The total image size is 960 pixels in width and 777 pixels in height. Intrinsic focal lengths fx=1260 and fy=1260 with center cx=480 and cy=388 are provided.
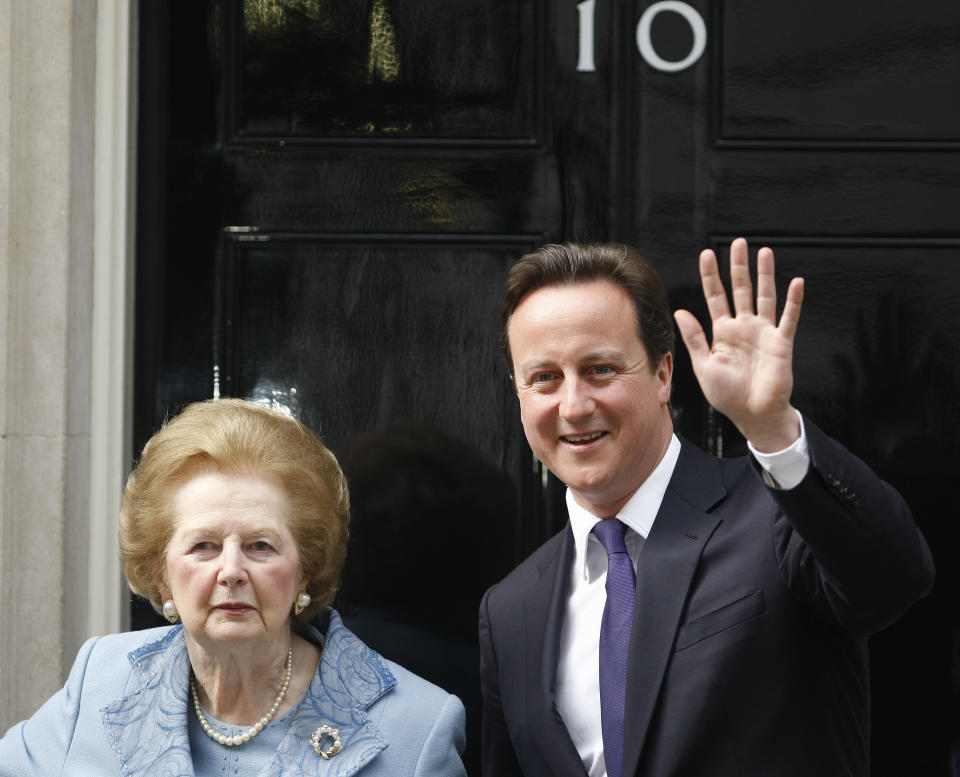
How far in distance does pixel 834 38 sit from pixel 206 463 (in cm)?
218

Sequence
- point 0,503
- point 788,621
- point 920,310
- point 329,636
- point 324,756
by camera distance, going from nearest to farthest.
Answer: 1. point 788,621
2. point 324,756
3. point 329,636
4. point 0,503
5. point 920,310

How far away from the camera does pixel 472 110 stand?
3.72m

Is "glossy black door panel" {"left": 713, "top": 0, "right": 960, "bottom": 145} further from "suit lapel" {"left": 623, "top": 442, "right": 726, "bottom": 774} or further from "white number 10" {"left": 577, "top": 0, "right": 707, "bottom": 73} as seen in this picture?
"suit lapel" {"left": 623, "top": 442, "right": 726, "bottom": 774}

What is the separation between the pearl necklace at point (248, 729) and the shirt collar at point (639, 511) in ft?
2.28

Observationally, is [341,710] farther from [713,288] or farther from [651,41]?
[651,41]

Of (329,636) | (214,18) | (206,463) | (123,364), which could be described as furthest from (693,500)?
(214,18)

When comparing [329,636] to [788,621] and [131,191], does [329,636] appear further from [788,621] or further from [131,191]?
[131,191]

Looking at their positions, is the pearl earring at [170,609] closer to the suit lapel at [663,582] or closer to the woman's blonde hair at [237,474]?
the woman's blonde hair at [237,474]

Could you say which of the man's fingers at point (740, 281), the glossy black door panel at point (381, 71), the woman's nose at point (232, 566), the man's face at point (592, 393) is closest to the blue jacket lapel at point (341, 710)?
the woman's nose at point (232, 566)

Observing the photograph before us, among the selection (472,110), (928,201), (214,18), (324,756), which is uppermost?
(214,18)

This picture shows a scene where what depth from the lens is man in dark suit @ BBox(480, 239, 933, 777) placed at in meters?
2.23

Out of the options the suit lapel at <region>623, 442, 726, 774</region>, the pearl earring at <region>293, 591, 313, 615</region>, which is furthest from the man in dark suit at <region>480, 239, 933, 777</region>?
the pearl earring at <region>293, 591, 313, 615</region>

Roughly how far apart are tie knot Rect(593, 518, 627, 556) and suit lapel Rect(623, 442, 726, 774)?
0.22 feet

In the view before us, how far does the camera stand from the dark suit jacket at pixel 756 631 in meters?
2.24
